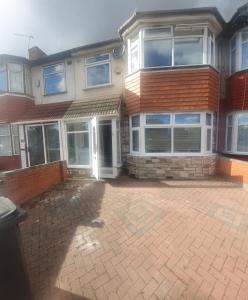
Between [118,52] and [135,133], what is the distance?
13.0 feet

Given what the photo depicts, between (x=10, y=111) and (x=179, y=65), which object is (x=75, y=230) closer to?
(x=179, y=65)

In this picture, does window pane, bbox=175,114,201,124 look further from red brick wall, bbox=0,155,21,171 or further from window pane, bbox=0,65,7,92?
window pane, bbox=0,65,7,92

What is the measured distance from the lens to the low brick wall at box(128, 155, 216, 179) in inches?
292

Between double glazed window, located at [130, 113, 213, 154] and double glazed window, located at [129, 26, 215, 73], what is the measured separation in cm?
210

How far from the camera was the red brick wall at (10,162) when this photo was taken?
422 inches

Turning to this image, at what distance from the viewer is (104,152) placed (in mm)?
9375

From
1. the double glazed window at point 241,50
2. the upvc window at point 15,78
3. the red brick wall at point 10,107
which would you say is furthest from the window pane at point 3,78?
the double glazed window at point 241,50

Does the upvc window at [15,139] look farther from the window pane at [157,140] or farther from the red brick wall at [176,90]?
the window pane at [157,140]

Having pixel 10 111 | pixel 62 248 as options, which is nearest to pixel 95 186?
pixel 62 248

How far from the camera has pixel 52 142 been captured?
9578 mm

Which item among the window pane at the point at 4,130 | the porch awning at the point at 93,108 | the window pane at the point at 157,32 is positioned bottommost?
the window pane at the point at 4,130

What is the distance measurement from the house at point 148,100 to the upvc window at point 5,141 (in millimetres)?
569

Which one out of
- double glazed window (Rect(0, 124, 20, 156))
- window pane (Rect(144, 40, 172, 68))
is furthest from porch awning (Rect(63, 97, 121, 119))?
double glazed window (Rect(0, 124, 20, 156))

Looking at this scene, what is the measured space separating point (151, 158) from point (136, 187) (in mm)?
1670
